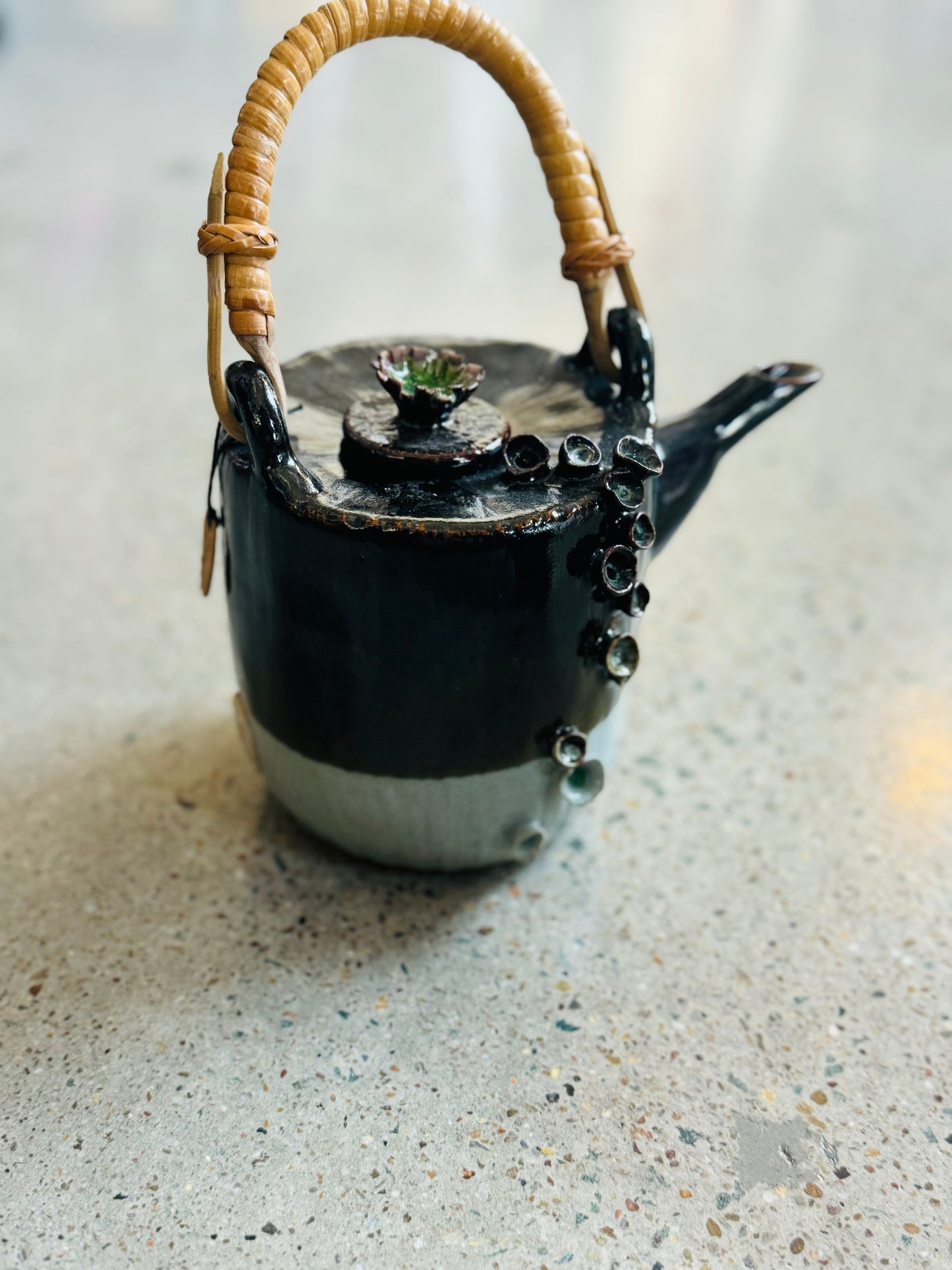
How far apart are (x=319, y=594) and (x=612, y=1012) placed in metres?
0.40

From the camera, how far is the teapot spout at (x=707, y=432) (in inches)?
36.4

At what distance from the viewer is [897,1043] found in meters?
0.87

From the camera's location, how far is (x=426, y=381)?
2.82ft

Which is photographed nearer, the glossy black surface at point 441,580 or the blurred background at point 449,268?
the glossy black surface at point 441,580

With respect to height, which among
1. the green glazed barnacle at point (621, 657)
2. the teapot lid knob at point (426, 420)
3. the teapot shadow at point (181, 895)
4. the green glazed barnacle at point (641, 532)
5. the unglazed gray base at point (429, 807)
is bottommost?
the teapot shadow at point (181, 895)

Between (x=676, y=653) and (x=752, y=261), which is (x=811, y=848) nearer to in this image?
(x=676, y=653)

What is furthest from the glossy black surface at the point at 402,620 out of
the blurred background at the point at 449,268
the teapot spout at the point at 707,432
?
the blurred background at the point at 449,268

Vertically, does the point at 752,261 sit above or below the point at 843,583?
above

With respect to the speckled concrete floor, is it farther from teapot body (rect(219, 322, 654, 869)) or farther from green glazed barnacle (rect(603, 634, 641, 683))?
green glazed barnacle (rect(603, 634, 641, 683))

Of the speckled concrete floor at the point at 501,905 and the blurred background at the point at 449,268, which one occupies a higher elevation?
the blurred background at the point at 449,268

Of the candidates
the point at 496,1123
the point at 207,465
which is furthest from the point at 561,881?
the point at 207,465

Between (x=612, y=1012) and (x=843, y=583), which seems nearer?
(x=612, y=1012)

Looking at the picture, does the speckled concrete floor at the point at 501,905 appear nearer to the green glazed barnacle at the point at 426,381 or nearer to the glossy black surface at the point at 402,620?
the glossy black surface at the point at 402,620

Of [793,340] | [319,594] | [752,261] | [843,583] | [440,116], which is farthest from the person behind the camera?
[440,116]
